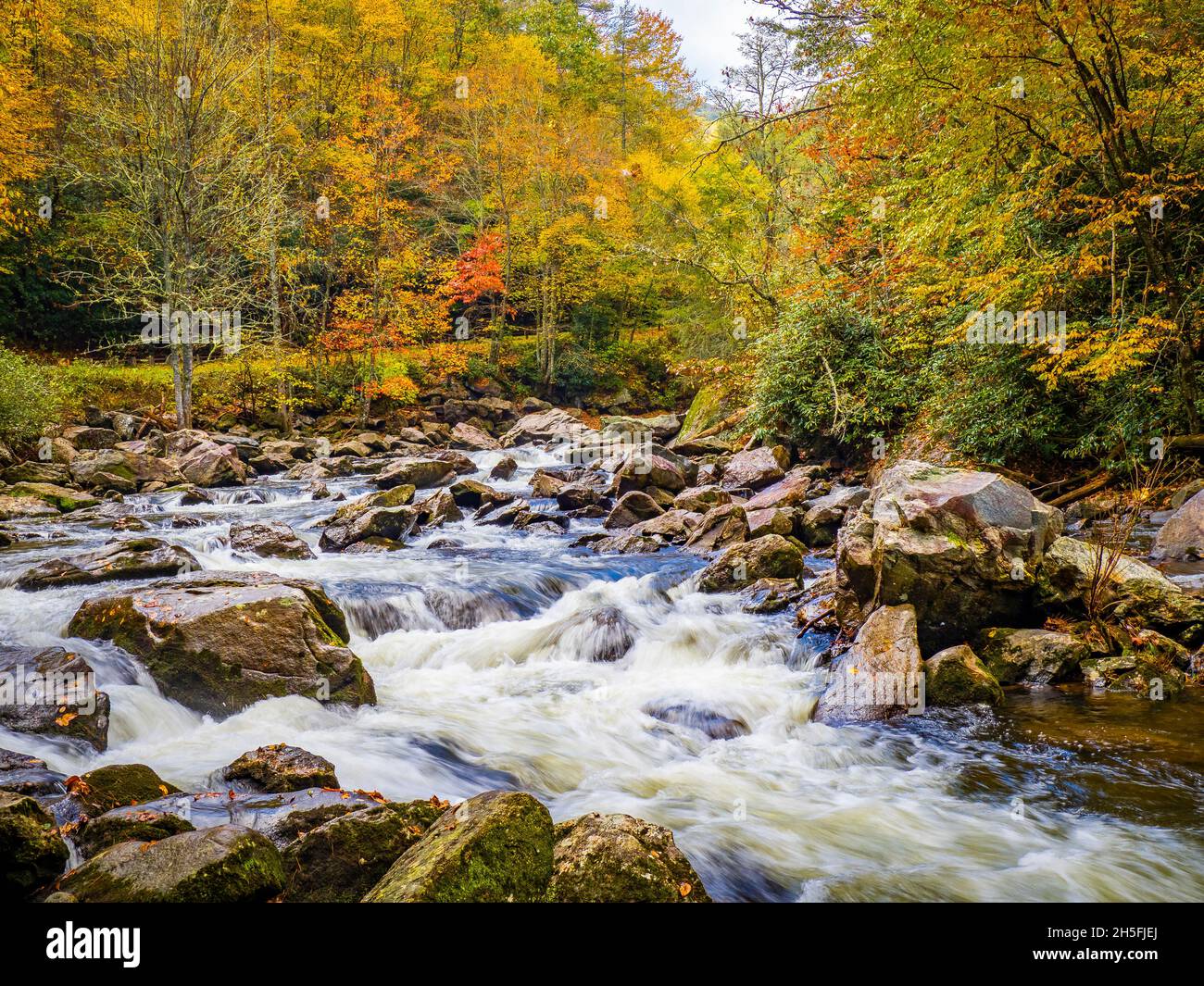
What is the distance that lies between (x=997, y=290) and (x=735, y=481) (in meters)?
5.91

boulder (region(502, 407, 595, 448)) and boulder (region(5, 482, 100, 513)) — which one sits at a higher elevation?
boulder (region(502, 407, 595, 448))

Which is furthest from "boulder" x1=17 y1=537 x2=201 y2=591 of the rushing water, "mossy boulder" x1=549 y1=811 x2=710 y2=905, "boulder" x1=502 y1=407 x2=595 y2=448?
"boulder" x1=502 y1=407 x2=595 y2=448

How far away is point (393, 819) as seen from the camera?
3283 mm

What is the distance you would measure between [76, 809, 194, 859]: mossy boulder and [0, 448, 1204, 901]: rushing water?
106 cm

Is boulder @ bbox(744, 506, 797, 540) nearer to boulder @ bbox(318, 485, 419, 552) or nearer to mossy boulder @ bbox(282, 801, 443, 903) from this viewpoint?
boulder @ bbox(318, 485, 419, 552)

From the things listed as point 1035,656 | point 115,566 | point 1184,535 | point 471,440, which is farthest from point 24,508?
point 1184,535

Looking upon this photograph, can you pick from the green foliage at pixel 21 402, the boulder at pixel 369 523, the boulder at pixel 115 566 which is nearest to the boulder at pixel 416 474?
the boulder at pixel 369 523

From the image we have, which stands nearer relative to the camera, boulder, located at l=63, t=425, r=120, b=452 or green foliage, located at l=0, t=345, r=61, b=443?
green foliage, located at l=0, t=345, r=61, b=443

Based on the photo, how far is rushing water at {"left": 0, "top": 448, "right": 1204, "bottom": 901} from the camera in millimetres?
4137

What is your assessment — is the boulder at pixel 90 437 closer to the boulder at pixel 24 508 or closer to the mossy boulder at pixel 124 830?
the boulder at pixel 24 508

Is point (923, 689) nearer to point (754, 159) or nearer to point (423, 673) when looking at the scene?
point (423, 673)
